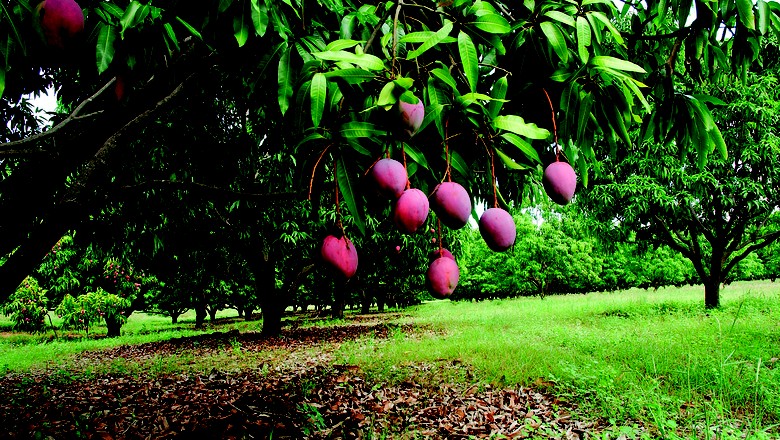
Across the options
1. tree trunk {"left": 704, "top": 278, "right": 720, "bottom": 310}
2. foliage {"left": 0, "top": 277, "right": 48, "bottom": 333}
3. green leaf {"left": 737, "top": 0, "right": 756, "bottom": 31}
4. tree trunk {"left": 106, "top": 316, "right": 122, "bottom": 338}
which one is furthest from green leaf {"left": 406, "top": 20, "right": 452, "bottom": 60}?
tree trunk {"left": 106, "top": 316, "right": 122, "bottom": 338}

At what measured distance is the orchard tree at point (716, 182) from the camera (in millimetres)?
8806

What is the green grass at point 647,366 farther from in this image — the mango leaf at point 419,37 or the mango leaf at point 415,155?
the mango leaf at point 419,37

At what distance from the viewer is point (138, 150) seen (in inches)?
182

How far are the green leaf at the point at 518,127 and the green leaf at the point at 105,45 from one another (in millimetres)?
1002

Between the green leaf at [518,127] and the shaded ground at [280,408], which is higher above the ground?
the green leaf at [518,127]

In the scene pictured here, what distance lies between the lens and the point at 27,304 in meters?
13.2

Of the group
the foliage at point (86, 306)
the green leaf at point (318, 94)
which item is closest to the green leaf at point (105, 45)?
the green leaf at point (318, 94)

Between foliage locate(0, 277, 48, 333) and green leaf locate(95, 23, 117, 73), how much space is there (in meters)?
14.8

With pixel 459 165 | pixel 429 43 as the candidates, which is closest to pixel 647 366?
pixel 459 165

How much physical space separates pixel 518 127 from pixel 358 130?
33 cm

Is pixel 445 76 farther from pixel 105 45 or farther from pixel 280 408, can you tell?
pixel 280 408

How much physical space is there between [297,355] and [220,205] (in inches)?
124

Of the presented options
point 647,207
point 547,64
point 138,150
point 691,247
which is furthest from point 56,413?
point 691,247

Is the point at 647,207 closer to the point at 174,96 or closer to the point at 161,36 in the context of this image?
the point at 174,96
